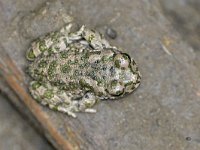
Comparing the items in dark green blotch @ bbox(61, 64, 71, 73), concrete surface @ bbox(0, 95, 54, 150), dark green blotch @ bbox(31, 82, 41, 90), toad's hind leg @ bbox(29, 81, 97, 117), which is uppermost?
dark green blotch @ bbox(61, 64, 71, 73)

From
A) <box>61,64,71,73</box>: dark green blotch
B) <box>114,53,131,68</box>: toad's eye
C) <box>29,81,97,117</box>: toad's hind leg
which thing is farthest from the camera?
<box>29,81,97,117</box>: toad's hind leg

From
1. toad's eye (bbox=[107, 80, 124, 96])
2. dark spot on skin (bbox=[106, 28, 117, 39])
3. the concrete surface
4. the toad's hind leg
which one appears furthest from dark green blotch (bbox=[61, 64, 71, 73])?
the concrete surface

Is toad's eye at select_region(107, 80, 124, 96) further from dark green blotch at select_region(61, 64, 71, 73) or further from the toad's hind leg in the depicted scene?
dark green blotch at select_region(61, 64, 71, 73)

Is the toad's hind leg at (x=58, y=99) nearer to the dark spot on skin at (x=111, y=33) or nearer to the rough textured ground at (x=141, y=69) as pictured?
the rough textured ground at (x=141, y=69)

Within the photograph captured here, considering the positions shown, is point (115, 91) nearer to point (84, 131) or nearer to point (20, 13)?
point (84, 131)

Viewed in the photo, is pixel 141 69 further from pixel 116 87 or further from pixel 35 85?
pixel 35 85

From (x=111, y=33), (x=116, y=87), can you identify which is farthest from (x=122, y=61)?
(x=111, y=33)

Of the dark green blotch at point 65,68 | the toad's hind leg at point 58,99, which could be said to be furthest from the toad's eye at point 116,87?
the dark green blotch at point 65,68
